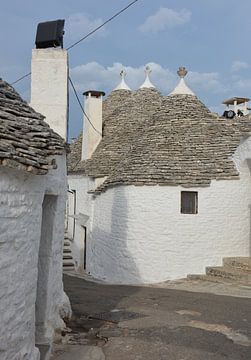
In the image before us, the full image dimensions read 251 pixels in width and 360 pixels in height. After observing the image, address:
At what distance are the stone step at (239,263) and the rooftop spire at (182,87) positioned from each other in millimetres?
7350

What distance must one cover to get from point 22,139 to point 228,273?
10.5 m

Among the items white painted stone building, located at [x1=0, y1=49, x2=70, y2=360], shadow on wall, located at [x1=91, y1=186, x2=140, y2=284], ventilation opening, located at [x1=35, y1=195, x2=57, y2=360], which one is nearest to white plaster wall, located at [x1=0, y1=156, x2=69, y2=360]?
white painted stone building, located at [x1=0, y1=49, x2=70, y2=360]

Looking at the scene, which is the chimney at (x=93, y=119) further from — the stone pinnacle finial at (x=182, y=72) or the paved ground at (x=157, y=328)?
the paved ground at (x=157, y=328)

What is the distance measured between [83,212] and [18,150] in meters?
16.4

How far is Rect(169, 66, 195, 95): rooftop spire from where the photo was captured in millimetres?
19092

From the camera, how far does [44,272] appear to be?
258 inches

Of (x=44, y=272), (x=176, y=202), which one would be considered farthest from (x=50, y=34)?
(x=176, y=202)

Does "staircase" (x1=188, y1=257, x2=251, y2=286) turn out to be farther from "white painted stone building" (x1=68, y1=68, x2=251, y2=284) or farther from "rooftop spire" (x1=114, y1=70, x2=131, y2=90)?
"rooftop spire" (x1=114, y1=70, x2=131, y2=90)

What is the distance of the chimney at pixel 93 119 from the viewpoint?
70.9 feet

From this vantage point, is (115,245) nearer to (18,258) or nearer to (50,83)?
(50,83)

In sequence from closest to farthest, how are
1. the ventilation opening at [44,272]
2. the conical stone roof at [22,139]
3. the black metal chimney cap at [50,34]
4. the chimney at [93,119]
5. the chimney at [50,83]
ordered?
the conical stone roof at [22,139]
the ventilation opening at [44,272]
the chimney at [50,83]
the black metal chimney cap at [50,34]
the chimney at [93,119]

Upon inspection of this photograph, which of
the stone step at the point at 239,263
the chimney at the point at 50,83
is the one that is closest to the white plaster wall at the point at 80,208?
the stone step at the point at 239,263

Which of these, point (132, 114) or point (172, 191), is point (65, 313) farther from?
point (132, 114)

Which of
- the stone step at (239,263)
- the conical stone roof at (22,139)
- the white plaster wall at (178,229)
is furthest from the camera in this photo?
the white plaster wall at (178,229)
